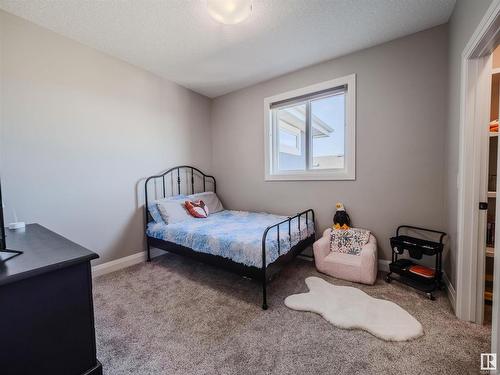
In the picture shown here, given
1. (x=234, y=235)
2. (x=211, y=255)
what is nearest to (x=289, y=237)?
(x=234, y=235)

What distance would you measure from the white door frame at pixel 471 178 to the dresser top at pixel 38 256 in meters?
2.39

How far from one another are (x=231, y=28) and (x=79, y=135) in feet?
6.44

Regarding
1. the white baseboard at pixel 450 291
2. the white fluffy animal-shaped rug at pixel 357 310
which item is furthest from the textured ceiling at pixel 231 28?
the white fluffy animal-shaped rug at pixel 357 310

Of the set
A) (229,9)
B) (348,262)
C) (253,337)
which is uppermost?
(229,9)

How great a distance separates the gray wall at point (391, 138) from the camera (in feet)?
7.04

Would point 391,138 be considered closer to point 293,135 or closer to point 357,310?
point 293,135

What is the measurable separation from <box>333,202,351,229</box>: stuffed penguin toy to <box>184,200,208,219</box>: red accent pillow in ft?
5.74

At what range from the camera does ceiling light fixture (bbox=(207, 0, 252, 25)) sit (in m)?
1.51

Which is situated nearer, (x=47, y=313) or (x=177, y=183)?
(x=47, y=313)

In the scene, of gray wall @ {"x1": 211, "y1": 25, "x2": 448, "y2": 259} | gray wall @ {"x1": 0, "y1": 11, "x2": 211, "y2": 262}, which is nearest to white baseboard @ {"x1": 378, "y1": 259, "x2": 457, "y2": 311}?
gray wall @ {"x1": 211, "y1": 25, "x2": 448, "y2": 259}

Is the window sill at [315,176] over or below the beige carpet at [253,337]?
over

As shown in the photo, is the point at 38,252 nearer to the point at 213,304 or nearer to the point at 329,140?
the point at 213,304

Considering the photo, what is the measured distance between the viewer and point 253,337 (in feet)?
4.91

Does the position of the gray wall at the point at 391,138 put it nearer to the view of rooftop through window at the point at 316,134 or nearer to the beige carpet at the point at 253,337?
the view of rooftop through window at the point at 316,134
